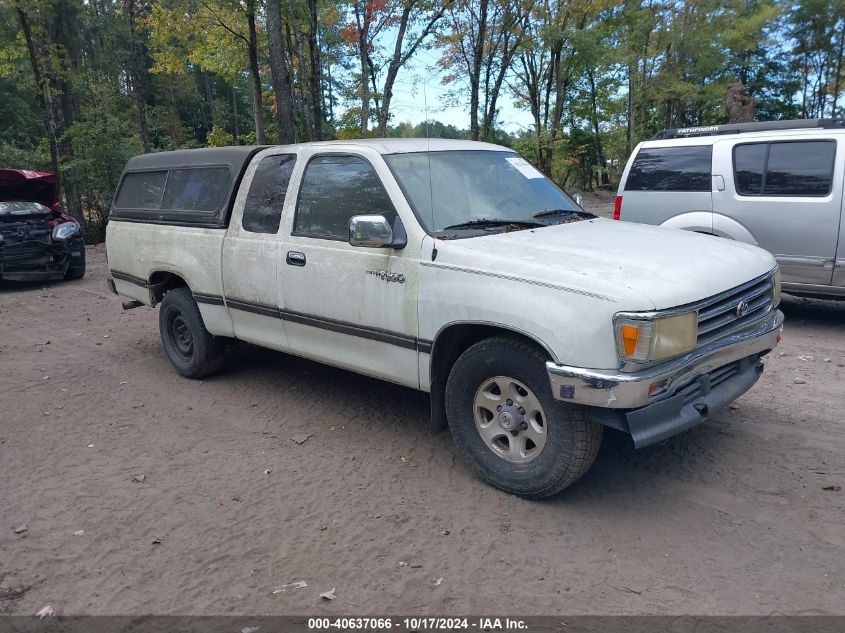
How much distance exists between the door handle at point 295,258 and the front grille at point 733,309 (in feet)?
8.72

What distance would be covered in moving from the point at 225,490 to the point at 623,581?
2.35 metres

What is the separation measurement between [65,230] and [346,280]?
9.20 m

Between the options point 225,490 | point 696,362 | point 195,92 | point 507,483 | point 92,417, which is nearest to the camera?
point 696,362

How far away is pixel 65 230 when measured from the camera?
37.6ft

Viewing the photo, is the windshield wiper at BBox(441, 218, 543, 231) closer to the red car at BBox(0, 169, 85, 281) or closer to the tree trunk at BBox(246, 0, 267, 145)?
the red car at BBox(0, 169, 85, 281)

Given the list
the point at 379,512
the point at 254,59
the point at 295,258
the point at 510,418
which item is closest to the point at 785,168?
the point at 510,418

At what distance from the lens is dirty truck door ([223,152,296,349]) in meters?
4.97

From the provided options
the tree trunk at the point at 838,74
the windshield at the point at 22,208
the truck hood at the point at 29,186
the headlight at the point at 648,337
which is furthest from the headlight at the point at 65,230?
the tree trunk at the point at 838,74

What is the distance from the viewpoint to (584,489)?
3.84 m

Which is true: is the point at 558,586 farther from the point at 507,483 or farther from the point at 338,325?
the point at 338,325

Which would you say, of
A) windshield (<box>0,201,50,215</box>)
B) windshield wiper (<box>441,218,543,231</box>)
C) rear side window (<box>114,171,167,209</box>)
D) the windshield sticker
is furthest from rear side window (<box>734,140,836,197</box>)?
windshield (<box>0,201,50,215</box>)

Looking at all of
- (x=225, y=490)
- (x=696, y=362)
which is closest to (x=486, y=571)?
(x=696, y=362)

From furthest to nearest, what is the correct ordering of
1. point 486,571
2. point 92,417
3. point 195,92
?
point 195,92 < point 92,417 < point 486,571

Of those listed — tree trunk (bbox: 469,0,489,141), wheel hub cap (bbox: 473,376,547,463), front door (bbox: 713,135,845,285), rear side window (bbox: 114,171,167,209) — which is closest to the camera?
wheel hub cap (bbox: 473,376,547,463)
